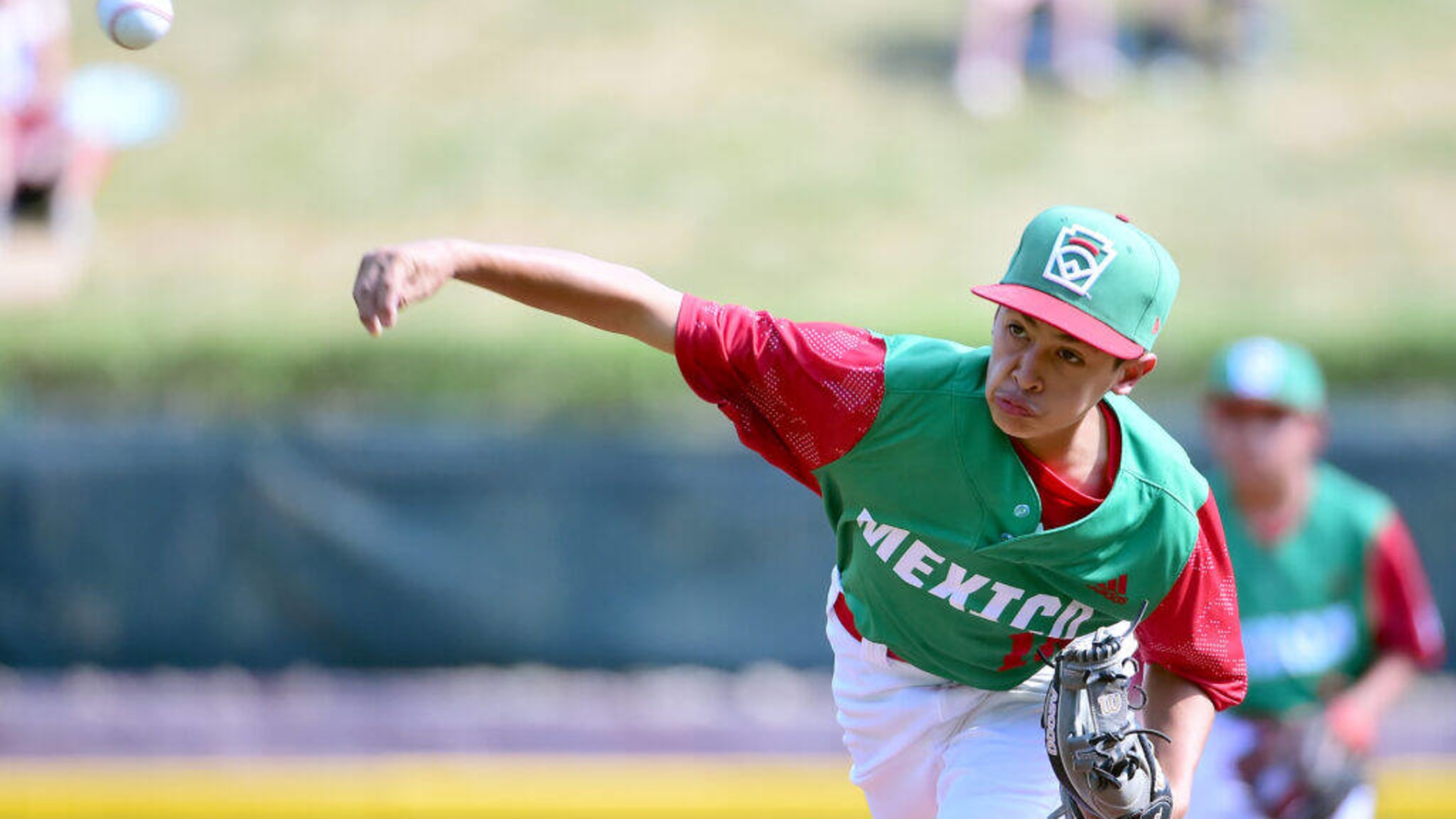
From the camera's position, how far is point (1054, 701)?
10.8 feet

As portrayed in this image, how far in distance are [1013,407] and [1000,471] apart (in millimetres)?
204

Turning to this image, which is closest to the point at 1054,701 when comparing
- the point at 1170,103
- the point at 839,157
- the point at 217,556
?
the point at 217,556

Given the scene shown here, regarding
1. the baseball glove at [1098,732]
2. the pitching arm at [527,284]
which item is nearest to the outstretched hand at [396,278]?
the pitching arm at [527,284]

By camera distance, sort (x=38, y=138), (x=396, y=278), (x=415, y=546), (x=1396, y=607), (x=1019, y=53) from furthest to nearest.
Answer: (x=1019, y=53) < (x=38, y=138) < (x=415, y=546) < (x=1396, y=607) < (x=396, y=278)

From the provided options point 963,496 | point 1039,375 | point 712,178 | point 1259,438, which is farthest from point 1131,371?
point 712,178

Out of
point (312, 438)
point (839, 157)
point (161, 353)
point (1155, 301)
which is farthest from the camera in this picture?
point (839, 157)

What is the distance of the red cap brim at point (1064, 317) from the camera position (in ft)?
→ 10.2

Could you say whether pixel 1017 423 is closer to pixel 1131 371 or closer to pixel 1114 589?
Answer: pixel 1131 371

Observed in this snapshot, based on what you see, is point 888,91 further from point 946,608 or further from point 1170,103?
point 946,608

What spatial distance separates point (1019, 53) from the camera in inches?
541

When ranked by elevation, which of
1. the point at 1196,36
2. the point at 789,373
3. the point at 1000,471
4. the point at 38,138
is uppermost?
the point at 1196,36

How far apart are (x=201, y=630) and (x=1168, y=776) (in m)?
6.13

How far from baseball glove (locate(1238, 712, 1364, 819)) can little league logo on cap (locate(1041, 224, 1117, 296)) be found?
2.31m

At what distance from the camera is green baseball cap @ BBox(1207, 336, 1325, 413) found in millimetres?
5203
